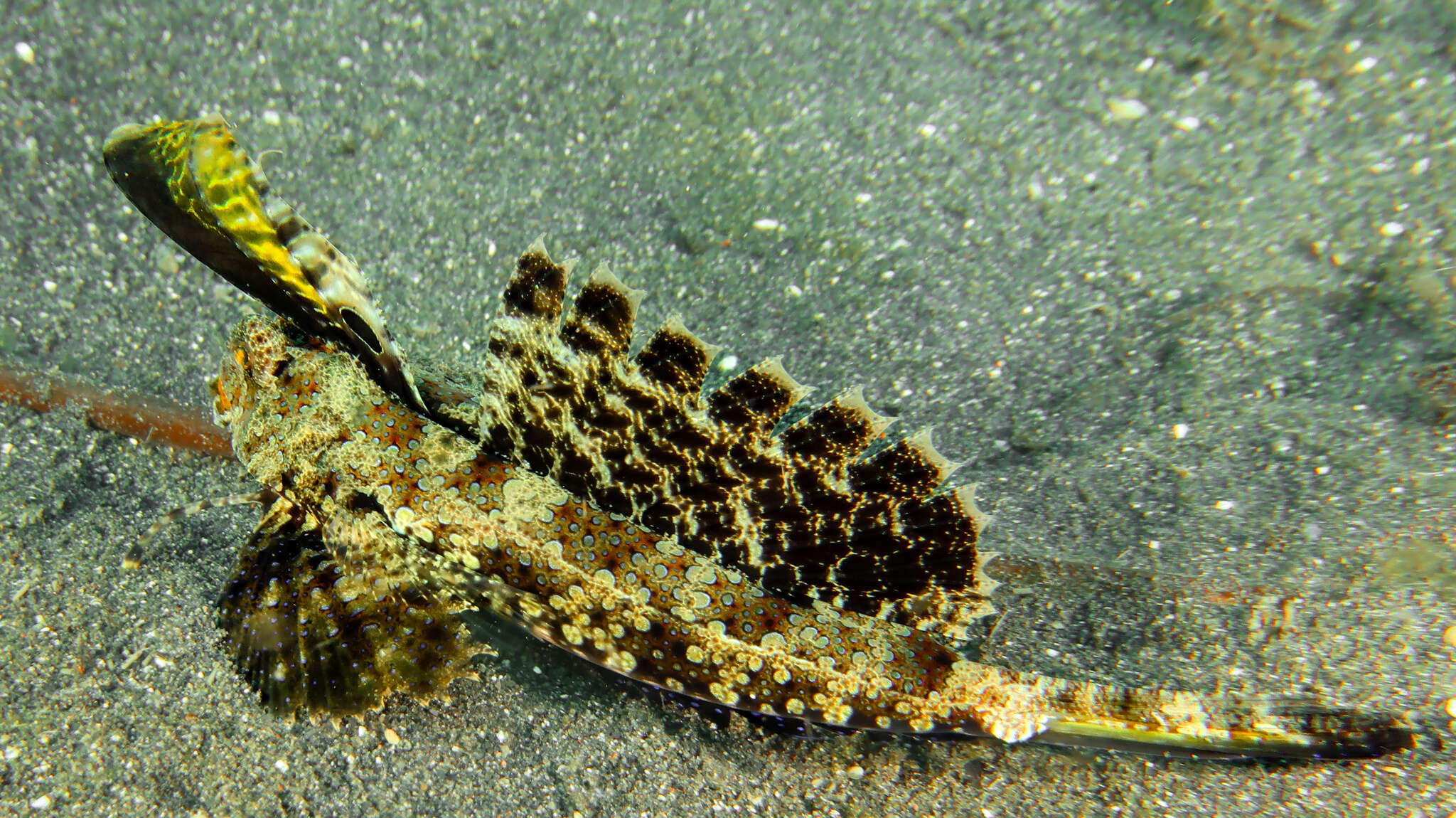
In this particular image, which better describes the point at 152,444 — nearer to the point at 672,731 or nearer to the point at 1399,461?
the point at 672,731

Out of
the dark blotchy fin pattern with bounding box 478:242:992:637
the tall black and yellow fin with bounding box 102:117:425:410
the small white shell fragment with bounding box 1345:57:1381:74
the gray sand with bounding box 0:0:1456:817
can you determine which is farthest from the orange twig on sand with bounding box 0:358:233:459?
the small white shell fragment with bounding box 1345:57:1381:74

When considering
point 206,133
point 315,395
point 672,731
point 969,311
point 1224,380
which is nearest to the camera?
point 206,133

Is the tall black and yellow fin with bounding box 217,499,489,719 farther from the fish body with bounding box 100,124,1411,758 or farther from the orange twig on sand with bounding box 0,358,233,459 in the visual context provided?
the orange twig on sand with bounding box 0,358,233,459

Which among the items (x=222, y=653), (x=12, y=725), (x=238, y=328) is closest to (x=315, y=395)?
(x=238, y=328)

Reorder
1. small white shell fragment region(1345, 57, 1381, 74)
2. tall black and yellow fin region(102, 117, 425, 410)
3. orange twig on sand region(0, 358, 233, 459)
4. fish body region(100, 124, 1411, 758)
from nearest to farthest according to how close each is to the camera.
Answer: tall black and yellow fin region(102, 117, 425, 410), fish body region(100, 124, 1411, 758), small white shell fragment region(1345, 57, 1381, 74), orange twig on sand region(0, 358, 233, 459)

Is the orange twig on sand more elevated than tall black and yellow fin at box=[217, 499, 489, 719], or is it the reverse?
the orange twig on sand

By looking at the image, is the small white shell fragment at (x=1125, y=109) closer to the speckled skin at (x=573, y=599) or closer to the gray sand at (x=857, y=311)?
the gray sand at (x=857, y=311)

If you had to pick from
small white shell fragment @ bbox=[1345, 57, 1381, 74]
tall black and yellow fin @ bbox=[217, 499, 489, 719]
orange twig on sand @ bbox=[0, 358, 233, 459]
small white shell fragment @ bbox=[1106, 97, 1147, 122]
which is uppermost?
small white shell fragment @ bbox=[1345, 57, 1381, 74]
